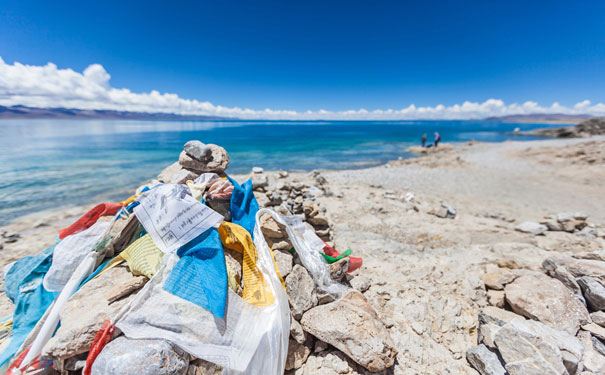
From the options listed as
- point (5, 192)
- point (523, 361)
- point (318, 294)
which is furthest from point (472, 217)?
point (5, 192)

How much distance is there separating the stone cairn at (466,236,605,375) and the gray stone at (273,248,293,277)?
2.17 m

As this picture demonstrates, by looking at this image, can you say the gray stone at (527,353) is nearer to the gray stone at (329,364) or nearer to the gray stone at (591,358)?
the gray stone at (591,358)

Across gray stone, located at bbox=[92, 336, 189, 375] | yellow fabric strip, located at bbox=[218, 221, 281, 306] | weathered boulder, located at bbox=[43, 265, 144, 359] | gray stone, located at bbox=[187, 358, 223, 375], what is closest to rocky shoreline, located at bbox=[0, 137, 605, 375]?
yellow fabric strip, located at bbox=[218, 221, 281, 306]

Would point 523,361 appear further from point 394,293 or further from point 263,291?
point 263,291

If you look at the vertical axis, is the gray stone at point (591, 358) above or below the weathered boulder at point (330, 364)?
above

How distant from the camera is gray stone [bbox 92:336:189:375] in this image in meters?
1.67

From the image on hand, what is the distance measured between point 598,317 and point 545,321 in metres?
0.64

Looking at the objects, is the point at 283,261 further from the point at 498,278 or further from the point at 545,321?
the point at 498,278

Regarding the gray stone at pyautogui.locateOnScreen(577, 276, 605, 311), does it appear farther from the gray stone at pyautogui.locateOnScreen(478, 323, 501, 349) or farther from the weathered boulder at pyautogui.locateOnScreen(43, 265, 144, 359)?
the weathered boulder at pyautogui.locateOnScreen(43, 265, 144, 359)

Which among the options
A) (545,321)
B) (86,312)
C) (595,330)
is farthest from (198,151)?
(595,330)

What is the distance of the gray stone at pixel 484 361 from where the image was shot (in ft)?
7.39

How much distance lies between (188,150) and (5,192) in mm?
12445

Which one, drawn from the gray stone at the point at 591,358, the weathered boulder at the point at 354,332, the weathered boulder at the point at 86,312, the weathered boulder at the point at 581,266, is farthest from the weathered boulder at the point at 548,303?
the weathered boulder at the point at 86,312

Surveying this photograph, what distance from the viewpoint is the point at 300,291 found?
8.58ft
